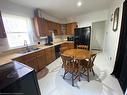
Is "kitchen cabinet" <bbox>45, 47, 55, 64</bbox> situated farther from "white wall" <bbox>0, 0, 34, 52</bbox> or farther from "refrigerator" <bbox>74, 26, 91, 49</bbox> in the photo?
"refrigerator" <bbox>74, 26, 91, 49</bbox>

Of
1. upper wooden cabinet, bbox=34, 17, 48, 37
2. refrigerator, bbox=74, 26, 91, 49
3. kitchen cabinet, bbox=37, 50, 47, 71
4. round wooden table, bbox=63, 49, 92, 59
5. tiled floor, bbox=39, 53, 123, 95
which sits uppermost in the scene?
upper wooden cabinet, bbox=34, 17, 48, 37

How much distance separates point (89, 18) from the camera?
483 cm

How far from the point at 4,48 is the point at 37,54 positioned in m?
1.00

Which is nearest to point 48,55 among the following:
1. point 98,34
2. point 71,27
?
point 71,27

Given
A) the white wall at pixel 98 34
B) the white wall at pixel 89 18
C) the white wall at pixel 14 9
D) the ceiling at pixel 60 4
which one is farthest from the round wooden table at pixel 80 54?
the white wall at pixel 98 34

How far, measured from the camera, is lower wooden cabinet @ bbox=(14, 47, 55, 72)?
92.2 inches

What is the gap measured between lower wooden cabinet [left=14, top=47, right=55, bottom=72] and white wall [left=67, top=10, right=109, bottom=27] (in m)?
2.85

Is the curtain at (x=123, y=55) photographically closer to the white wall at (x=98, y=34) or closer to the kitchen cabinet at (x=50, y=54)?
the kitchen cabinet at (x=50, y=54)

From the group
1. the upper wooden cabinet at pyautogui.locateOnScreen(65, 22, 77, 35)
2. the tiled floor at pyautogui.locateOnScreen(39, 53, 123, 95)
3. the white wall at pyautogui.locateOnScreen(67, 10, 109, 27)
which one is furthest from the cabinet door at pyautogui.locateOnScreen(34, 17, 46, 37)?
the white wall at pyautogui.locateOnScreen(67, 10, 109, 27)

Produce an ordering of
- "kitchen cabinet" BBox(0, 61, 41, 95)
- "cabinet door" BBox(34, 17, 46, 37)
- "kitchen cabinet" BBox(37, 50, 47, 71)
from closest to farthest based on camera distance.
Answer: "kitchen cabinet" BBox(0, 61, 41, 95) < "kitchen cabinet" BBox(37, 50, 47, 71) < "cabinet door" BBox(34, 17, 46, 37)

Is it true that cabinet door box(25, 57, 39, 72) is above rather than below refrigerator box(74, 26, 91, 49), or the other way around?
below

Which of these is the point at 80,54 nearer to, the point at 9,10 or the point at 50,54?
the point at 50,54

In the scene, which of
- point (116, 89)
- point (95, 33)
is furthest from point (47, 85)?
point (95, 33)

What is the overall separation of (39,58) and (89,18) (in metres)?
3.91
